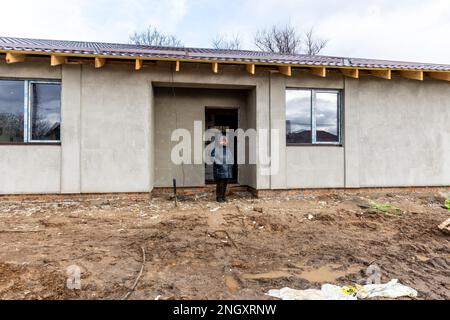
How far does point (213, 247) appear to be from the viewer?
14.4 feet

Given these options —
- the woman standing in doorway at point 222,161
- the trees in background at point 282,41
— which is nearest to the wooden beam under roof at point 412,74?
the woman standing in doorway at point 222,161

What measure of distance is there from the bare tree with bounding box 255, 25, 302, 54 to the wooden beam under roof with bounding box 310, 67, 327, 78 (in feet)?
78.8

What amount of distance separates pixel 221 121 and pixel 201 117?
1191 millimetres

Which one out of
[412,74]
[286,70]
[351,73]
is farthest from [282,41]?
[286,70]

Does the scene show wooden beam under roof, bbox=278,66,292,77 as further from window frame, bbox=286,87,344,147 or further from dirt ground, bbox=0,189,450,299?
dirt ground, bbox=0,189,450,299

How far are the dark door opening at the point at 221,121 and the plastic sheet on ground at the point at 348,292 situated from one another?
6597 mm

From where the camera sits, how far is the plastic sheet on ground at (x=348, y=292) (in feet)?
9.43

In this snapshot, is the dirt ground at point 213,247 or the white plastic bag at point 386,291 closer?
the white plastic bag at point 386,291

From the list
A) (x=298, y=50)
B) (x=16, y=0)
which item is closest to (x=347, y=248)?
(x=16, y=0)

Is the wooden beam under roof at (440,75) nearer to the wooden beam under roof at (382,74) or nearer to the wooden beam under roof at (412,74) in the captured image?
the wooden beam under roof at (412,74)

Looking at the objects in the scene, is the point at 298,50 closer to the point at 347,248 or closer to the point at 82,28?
the point at 82,28

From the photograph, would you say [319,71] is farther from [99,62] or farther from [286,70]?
[99,62]

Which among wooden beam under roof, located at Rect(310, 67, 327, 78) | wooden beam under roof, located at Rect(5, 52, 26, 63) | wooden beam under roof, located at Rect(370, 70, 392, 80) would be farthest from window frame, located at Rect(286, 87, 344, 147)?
wooden beam under roof, located at Rect(5, 52, 26, 63)

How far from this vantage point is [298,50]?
30.2 metres
